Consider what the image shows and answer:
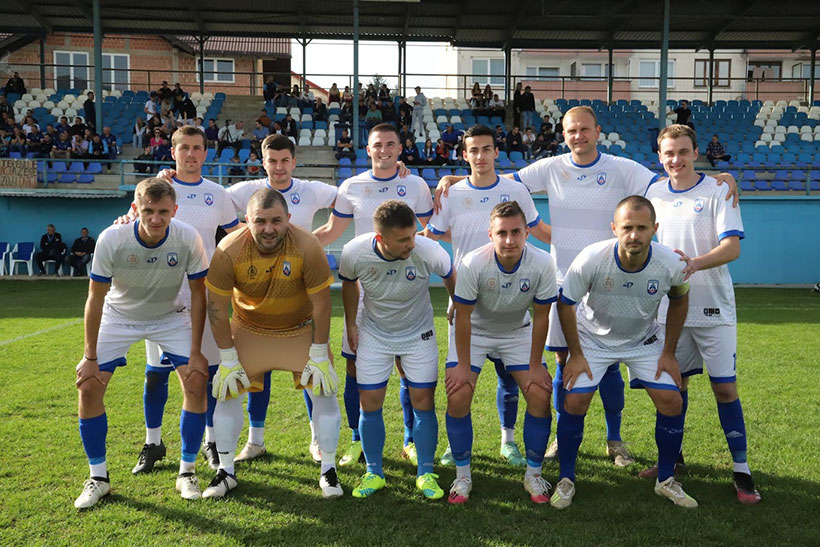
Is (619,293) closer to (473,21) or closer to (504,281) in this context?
(504,281)

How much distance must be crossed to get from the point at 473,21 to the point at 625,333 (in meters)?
20.5

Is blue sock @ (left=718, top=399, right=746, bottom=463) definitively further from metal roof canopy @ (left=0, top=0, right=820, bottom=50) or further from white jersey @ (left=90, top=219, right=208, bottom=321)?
metal roof canopy @ (left=0, top=0, right=820, bottom=50)

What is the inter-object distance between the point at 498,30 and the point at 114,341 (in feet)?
71.4

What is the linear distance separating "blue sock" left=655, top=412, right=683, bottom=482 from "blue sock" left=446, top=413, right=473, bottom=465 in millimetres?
1179

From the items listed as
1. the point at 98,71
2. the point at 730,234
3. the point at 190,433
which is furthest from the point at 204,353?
the point at 98,71

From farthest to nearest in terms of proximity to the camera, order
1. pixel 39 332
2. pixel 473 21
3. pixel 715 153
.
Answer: pixel 473 21 < pixel 715 153 < pixel 39 332

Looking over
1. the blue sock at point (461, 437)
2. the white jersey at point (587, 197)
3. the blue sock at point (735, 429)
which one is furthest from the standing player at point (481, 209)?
the blue sock at point (735, 429)

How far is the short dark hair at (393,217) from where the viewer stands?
4164mm

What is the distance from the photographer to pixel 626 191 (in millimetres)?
5031

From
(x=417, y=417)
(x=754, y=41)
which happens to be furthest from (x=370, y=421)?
(x=754, y=41)

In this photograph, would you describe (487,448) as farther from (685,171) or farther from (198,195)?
(198,195)

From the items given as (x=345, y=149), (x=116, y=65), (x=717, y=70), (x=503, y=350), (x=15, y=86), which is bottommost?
(x=503, y=350)

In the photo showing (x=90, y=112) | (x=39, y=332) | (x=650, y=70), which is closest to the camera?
(x=39, y=332)

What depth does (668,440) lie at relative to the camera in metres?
4.32
